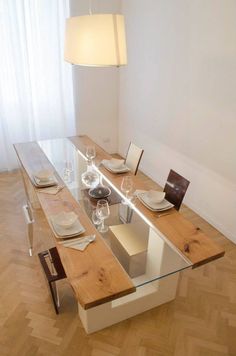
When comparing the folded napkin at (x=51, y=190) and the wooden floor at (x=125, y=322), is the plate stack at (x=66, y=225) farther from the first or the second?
the folded napkin at (x=51, y=190)

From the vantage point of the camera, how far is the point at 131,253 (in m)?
1.67

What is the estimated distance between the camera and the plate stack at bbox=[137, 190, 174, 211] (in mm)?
1961

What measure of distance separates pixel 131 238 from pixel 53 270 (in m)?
0.62

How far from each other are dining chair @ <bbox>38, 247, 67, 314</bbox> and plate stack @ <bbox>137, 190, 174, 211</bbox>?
74 cm

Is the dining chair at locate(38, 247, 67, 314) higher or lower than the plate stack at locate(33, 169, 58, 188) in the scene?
lower

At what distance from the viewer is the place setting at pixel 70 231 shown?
163 cm

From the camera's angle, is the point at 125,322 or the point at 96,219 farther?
the point at 125,322

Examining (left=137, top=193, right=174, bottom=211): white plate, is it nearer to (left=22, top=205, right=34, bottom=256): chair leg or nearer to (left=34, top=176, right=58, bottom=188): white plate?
(left=34, top=176, right=58, bottom=188): white plate

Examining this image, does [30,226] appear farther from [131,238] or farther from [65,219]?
[131,238]

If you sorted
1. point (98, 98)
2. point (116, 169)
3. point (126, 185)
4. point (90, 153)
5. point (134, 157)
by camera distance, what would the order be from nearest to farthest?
point (126, 185)
point (116, 169)
point (90, 153)
point (134, 157)
point (98, 98)

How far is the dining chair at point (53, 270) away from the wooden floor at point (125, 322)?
160 mm

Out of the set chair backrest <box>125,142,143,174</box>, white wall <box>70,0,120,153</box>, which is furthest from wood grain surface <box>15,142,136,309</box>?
white wall <box>70,0,120,153</box>

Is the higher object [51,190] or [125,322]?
[51,190]

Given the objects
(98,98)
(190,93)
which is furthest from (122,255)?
(98,98)
